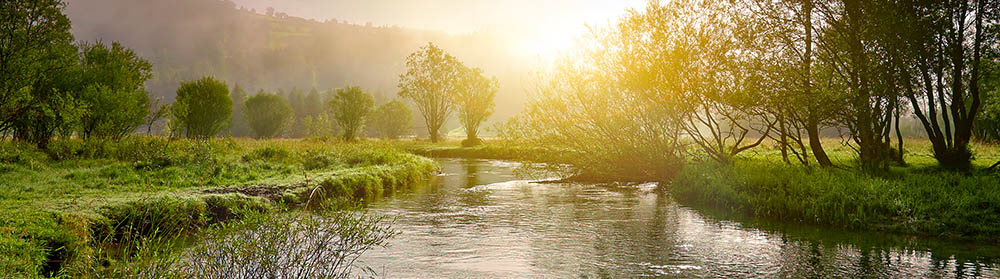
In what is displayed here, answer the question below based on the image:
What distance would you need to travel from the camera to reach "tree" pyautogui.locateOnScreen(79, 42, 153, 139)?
29781 millimetres

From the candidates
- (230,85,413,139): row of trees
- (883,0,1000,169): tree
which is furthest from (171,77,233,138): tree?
(883,0,1000,169): tree

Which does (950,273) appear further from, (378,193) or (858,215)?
(378,193)

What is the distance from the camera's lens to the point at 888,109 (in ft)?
64.7

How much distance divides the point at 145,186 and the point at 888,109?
2461 cm

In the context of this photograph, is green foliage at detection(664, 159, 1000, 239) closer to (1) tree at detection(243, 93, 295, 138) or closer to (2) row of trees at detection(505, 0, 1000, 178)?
(2) row of trees at detection(505, 0, 1000, 178)

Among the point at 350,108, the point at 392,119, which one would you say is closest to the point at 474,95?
the point at 350,108

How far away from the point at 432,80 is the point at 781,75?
49407mm

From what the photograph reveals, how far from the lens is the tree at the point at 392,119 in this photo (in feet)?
392

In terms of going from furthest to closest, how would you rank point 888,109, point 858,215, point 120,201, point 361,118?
point 361,118
point 888,109
point 858,215
point 120,201

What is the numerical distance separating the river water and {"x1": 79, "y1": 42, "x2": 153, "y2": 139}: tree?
21.4 metres

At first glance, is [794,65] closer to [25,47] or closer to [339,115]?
[25,47]

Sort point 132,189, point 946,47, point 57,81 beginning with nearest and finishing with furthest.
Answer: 1. point 132,189
2. point 946,47
3. point 57,81

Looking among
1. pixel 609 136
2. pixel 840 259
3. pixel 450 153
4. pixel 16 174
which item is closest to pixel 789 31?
pixel 609 136

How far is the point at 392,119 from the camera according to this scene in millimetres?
119750
